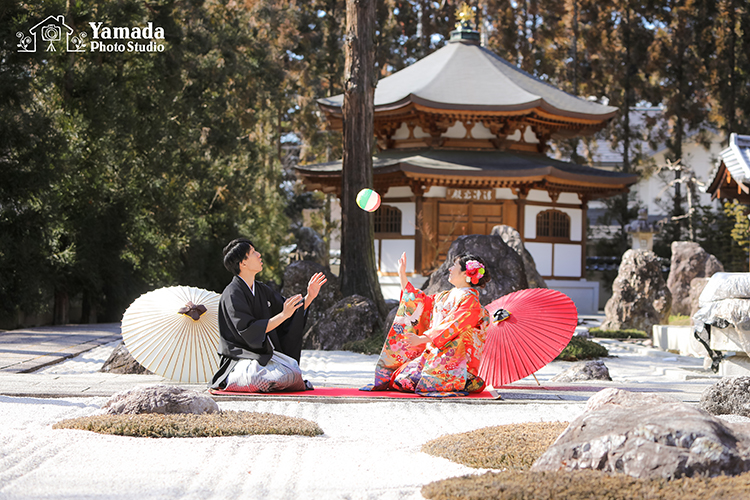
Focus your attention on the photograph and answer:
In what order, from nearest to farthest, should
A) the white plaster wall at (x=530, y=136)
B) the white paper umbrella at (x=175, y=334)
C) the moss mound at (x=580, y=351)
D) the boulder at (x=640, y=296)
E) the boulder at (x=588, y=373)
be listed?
the white paper umbrella at (x=175, y=334), the boulder at (x=588, y=373), the moss mound at (x=580, y=351), the boulder at (x=640, y=296), the white plaster wall at (x=530, y=136)

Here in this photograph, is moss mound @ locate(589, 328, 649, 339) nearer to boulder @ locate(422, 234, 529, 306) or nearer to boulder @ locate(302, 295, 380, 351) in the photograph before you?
boulder @ locate(422, 234, 529, 306)

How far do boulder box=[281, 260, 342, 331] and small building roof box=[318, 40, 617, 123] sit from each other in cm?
691

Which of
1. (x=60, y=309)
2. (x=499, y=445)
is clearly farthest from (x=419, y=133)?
(x=499, y=445)

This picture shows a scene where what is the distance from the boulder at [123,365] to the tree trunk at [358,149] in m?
5.45

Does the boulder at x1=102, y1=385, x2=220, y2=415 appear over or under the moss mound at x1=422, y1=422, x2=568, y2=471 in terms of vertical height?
over

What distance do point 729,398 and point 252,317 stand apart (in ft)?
11.2

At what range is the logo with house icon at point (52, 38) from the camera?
10451 mm

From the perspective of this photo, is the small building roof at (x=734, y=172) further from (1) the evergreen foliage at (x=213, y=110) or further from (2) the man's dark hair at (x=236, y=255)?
(2) the man's dark hair at (x=236, y=255)

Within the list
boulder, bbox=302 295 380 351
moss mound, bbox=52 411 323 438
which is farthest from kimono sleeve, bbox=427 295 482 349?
boulder, bbox=302 295 380 351

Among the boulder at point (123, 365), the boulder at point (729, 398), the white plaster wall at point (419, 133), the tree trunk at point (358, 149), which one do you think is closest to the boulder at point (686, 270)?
the white plaster wall at point (419, 133)

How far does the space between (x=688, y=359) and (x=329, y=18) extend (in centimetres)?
2066

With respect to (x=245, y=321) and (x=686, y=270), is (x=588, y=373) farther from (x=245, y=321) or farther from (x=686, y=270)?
(x=686, y=270)

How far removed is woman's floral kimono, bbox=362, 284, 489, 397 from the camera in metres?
5.64

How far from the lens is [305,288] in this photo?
13.0 meters
